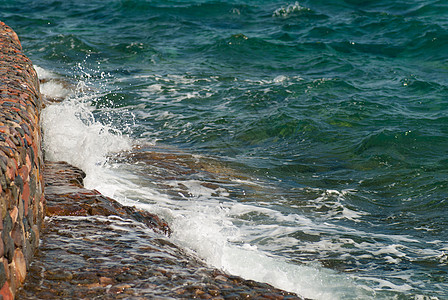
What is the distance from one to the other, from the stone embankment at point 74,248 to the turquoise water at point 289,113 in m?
0.76

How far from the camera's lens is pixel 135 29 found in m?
16.6

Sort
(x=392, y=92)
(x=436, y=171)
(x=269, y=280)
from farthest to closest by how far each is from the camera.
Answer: (x=392, y=92) → (x=436, y=171) → (x=269, y=280)

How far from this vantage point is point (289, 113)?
9867mm

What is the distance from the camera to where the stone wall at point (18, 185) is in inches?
122

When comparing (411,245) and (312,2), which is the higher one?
(312,2)

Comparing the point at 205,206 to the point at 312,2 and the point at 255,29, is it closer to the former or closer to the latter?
the point at 255,29

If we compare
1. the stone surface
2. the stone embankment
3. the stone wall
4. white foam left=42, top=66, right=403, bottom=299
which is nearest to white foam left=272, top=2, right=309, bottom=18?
white foam left=42, top=66, right=403, bottom=299

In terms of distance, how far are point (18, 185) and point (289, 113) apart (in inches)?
272

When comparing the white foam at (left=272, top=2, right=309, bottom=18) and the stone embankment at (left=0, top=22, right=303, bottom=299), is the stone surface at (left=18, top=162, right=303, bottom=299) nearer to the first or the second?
the stone embankment at (left=0, top=22, right=303, bottom=299)

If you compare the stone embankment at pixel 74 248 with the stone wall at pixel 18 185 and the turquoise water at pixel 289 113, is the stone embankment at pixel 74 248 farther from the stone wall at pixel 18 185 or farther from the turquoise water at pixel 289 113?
the turquoise water at pixel 289 113

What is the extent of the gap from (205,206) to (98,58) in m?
8.53

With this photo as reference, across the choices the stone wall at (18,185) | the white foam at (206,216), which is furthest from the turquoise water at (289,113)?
the stone wall at (18,185)

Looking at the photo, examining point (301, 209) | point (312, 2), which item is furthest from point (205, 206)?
point (312, 2)

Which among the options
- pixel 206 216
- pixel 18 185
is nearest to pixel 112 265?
pixel 18 185
